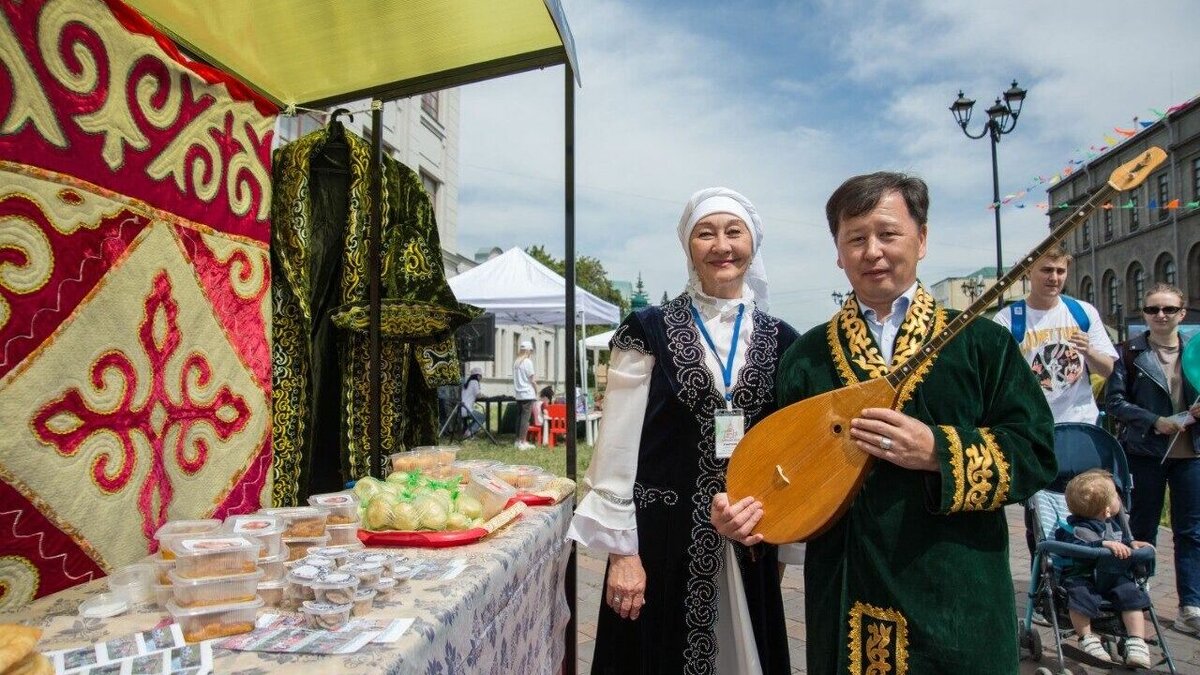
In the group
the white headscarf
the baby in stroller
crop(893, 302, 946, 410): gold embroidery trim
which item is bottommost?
the baby in stroller

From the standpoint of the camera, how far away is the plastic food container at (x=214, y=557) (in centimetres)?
108

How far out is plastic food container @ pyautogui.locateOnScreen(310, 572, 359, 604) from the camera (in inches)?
42.4

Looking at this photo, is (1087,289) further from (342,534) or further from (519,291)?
(342,534)

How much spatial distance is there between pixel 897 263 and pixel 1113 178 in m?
0.40

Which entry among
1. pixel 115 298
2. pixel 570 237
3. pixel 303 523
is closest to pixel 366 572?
pixel 303 523

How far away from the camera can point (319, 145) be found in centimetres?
236

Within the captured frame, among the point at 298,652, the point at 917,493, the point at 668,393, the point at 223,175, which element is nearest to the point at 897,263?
the point at 917,493

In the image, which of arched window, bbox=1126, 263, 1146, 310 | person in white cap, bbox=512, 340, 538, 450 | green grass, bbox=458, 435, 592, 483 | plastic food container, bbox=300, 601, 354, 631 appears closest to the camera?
plastic food container, bbox=300, 601, 354, 631

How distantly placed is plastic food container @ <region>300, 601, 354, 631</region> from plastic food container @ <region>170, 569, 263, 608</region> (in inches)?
4.2

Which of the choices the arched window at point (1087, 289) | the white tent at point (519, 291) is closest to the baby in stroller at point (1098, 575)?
the white tent at point (519, 291)

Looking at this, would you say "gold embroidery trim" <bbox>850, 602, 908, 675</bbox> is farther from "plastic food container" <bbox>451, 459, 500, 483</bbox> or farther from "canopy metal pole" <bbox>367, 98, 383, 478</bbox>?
"canopy metal pole" <bbox>367, 98, 383, 478</bbox>

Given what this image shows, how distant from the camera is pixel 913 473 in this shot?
1.38 meters

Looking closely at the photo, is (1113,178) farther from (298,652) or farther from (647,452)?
(298,652)

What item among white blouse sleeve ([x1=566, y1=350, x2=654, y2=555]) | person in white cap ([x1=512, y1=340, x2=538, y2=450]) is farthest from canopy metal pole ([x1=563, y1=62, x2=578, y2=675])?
person in white cap ([x1=512, y1=340, x2=538, y2=450])
